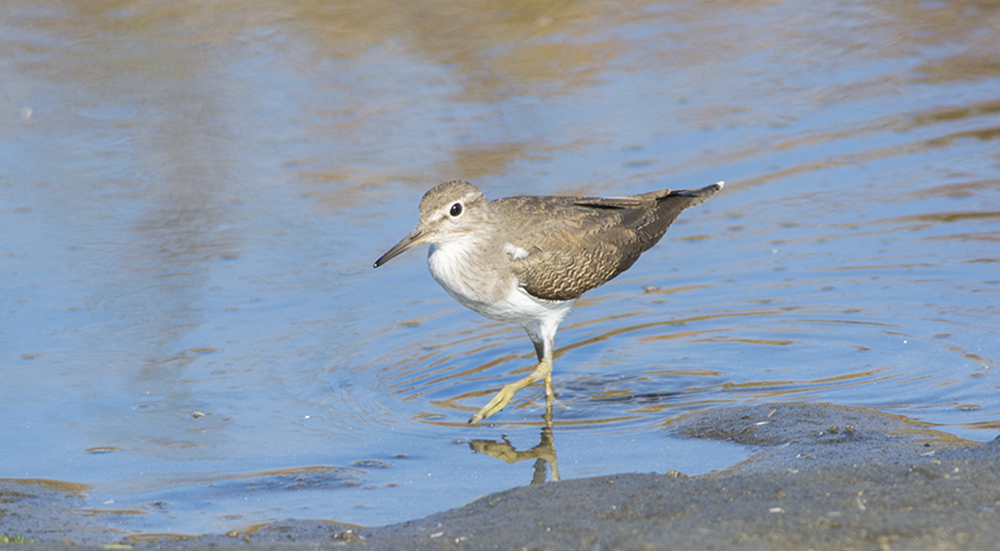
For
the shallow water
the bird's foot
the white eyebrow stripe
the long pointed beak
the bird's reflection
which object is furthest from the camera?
the white eyebrow stripe

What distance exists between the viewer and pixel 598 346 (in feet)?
24.5

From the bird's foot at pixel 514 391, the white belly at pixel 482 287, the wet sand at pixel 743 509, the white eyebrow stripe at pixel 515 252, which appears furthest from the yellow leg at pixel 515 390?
the wet sand at pixel 743 509

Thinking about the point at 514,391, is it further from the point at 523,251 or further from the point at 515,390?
the point at 523,251

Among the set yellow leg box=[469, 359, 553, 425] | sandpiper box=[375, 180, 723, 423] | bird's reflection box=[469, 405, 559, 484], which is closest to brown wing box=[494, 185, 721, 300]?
sandpiper box=[375, 180, 723, 423]

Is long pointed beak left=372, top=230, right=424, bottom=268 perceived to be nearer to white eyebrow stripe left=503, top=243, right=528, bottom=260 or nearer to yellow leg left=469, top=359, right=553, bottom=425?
white eyebrow stripe left=503, top=243, right=528, bottom=260

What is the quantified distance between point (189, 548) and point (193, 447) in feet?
6.07

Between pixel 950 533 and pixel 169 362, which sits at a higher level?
pixel 950 533

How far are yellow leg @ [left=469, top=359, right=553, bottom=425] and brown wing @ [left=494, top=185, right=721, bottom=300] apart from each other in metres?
0.44

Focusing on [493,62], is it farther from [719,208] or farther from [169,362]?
[169,362]

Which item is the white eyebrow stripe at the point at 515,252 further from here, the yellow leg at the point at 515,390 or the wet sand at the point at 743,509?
the wet sand at the point at 743,509

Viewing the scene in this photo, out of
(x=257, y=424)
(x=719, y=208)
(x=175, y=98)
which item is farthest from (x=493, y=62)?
(x=257, y=424)

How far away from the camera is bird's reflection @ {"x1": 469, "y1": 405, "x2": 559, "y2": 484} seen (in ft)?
19.1

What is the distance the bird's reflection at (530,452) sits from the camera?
5.83 meters

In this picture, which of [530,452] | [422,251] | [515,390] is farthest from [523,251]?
[422,251]
